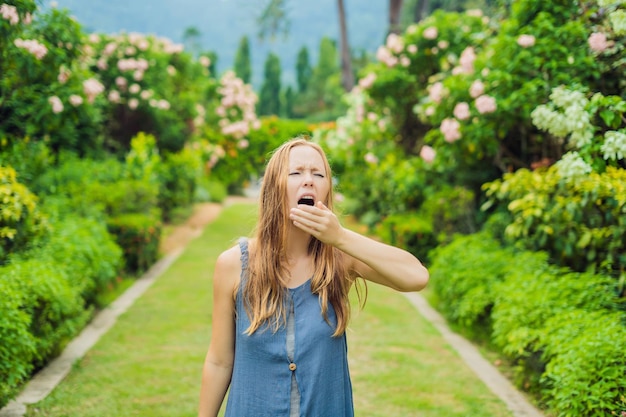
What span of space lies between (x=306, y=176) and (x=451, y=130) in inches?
229

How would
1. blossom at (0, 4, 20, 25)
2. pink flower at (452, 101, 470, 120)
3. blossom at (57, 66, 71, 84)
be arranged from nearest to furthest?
blossom at (0, 4, 20, 25)
pink flower at (452, 101, 470, 120)
blossom at (57, 66, 71, 84)

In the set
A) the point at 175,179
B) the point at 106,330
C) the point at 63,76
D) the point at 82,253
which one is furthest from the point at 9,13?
the point at 175,179

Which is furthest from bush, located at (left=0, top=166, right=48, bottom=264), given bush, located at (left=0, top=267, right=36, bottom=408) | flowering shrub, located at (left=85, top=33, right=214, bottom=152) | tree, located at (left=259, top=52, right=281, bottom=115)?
tree, located at (left=259, top=52, right=281, bottom=115)

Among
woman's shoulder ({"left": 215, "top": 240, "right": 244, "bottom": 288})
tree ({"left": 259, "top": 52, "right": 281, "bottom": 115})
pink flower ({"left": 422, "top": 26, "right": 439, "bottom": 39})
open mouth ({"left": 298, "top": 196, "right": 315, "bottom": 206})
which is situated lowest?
woman's shoulder ({"left": 215, "top": 240, "right": 244, "bottom": 288})

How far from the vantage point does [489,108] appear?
6.82 meters

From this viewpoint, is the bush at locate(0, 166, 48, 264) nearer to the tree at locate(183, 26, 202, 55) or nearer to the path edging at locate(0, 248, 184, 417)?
the path edging at locate(0, 248, 184, 417)

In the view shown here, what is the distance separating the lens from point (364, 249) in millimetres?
1946

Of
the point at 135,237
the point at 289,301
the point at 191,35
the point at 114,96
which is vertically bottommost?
the point at 289,301

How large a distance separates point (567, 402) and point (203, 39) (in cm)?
4495

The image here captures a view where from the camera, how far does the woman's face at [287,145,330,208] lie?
6.81 ft

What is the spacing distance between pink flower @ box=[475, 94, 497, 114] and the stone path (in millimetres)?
2257

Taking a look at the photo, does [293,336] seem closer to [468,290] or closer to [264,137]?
[468,290]

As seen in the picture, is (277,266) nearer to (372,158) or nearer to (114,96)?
(372,158)

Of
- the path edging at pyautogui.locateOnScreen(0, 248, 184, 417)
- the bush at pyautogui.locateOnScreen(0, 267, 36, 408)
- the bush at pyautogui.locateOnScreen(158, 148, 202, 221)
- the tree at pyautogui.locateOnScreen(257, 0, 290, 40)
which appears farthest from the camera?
the tree at pyautogui.locateOnScreen(257, 0, 290, 40)
